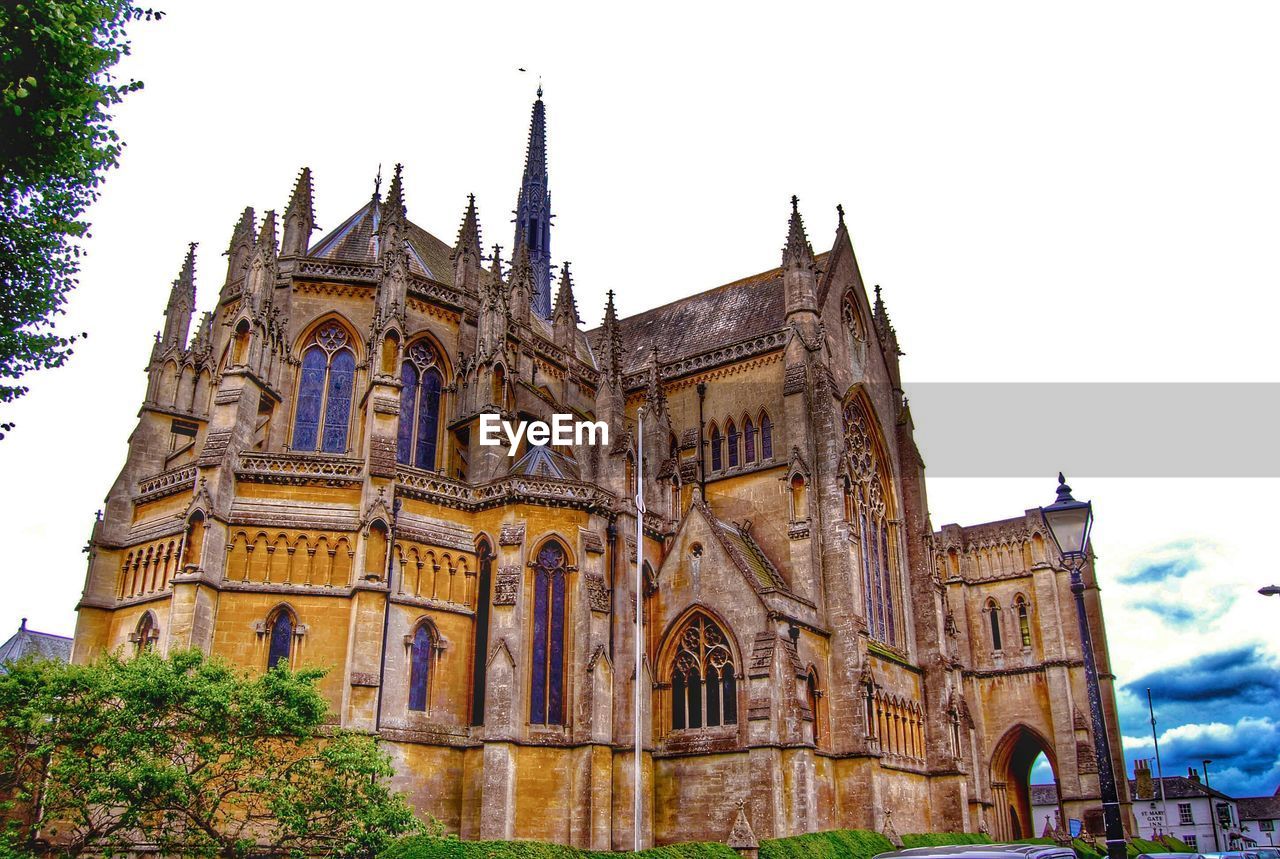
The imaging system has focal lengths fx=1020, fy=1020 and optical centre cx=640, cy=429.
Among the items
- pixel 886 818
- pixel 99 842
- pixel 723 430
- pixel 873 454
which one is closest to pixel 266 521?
pixel 99 842

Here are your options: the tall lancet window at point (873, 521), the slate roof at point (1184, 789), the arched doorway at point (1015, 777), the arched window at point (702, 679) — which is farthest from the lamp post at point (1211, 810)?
the arched window at point (702, 679)

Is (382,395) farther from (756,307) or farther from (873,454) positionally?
(873,454)

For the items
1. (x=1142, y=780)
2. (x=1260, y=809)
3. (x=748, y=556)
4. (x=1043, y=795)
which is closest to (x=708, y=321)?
(x=748, y=556)

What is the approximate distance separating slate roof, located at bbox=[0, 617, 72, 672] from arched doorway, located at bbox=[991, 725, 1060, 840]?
158ft

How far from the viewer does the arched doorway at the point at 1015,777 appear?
153 feet

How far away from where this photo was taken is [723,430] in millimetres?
40594

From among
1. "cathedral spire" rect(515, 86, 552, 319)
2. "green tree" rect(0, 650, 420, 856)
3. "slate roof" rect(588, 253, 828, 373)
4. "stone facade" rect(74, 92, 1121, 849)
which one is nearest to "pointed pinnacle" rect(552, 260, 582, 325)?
"stone facade" rect(74, 92, 1121, 849)

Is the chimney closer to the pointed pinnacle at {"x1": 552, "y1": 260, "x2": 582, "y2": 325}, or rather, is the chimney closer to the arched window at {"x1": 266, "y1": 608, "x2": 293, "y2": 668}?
the pointed pinnacle at {"x1": 552, "y1": 260, "x2": 582, "y2": 325}

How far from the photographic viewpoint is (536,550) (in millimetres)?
31734

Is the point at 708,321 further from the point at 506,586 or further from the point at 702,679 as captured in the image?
the point at 506,586

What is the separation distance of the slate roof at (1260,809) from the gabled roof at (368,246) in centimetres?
9896

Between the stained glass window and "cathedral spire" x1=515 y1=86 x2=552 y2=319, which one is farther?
"cathedral spire" x1=515 y1=86 x2=552 y2=319

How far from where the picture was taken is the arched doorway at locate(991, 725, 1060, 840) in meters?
46.6

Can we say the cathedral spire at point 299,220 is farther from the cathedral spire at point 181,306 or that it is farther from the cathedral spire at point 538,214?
the cathedral spire at point 538,214
